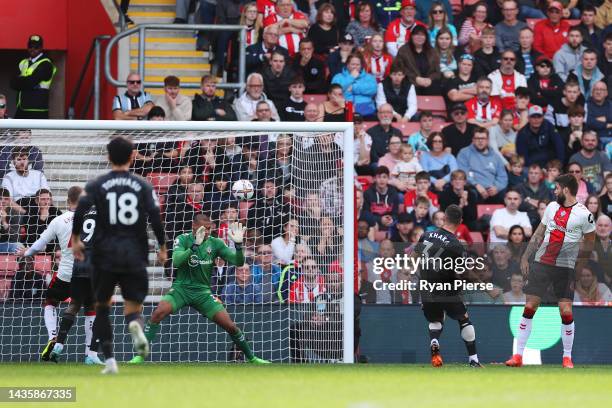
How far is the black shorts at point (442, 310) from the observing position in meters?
13.9

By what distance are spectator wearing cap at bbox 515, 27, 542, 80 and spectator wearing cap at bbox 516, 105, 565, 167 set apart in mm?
1213

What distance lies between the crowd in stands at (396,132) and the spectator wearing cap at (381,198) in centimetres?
2

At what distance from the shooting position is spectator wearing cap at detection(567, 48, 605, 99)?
19.5 m

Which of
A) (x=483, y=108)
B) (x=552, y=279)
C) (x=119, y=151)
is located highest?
(x=483, y=108)

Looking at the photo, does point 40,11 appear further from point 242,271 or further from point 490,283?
point 490,283

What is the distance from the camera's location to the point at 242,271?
49.6 ft

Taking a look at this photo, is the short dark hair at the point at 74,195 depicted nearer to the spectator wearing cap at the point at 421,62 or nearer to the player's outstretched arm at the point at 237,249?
the player's outstretched arm at the point at 237,249

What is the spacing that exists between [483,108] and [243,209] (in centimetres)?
502

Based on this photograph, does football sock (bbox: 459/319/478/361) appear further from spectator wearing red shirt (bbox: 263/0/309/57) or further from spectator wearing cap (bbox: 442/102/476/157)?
spectator wearing red shirt (bbox: 263/0/309/57)

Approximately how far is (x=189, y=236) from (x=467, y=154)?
17.7 feet

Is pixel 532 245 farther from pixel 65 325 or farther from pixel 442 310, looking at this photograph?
pixel 65 325

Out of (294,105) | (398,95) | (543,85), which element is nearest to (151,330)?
(294,105)

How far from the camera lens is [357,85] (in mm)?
18469

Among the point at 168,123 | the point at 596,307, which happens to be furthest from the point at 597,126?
the point at 168,123
